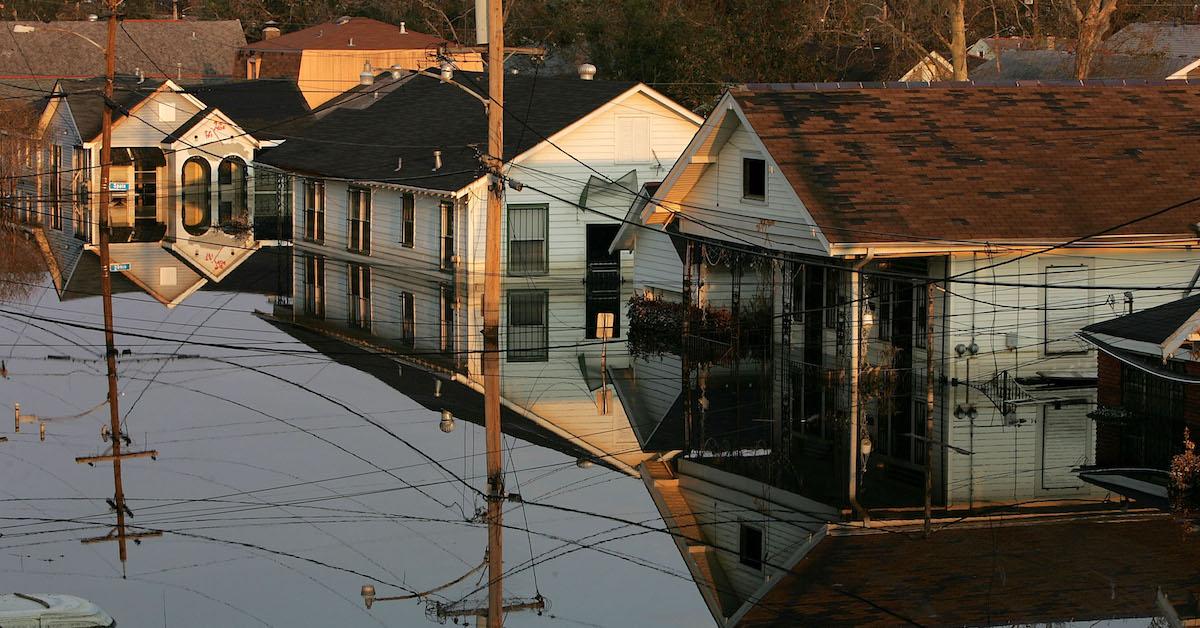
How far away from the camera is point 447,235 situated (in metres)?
41.8

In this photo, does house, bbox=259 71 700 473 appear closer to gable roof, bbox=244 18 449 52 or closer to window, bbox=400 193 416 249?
window, bbox=400 193 416 249

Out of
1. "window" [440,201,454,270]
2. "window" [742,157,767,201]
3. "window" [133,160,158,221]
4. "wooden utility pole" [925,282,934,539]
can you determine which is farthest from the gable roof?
"wooden utility pole" [925,282,934,539]

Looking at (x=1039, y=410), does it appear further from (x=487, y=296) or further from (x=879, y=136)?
(x=487, y=296)

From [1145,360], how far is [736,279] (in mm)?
12028

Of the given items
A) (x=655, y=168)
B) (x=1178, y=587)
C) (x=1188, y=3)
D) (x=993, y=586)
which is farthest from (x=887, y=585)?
(x=1188, y=3)

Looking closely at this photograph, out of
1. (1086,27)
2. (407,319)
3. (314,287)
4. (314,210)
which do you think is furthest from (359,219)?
(1086,27)

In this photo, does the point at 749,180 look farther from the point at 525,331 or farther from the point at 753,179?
the point at 525,331

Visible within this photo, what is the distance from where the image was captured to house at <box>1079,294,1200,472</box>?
2298 centimetres

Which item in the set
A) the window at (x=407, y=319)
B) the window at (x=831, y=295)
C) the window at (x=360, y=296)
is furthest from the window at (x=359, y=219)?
the window at (x=831, y=295)

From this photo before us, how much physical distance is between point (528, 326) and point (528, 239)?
737 cm

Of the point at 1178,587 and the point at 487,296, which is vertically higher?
the point at 487,296

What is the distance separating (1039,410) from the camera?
25938 millimetres

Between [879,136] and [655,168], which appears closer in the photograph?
[879,136]

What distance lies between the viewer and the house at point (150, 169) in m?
57.2
